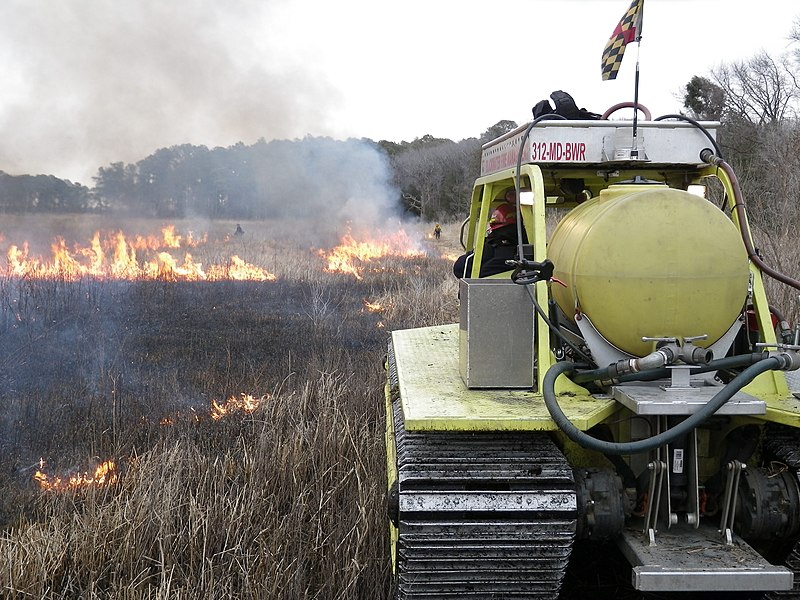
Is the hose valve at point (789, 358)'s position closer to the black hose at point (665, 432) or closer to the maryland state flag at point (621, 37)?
the black hose at point (665, 432)

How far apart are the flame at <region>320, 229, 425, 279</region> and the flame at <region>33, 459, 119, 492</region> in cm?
1105

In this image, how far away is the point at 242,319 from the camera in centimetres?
1018

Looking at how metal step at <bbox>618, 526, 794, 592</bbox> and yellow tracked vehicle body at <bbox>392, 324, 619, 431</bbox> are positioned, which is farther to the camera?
yellow tracked vehicle body at <bbox>392, 324, 619, 431</bbox>

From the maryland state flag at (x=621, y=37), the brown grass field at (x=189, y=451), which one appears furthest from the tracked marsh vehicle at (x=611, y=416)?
the brown grass field at (x=189, y=451)

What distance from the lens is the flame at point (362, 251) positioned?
17.4 metres

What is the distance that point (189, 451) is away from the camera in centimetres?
484

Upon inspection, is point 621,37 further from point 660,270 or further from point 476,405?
point 476,405

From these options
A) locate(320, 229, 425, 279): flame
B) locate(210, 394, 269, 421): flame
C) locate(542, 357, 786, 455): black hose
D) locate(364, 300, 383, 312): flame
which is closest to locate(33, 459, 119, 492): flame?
locate(210, 394, 269, 421): flame

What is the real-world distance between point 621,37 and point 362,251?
1789cm

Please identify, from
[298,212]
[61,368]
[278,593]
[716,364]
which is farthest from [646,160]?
[298,212]

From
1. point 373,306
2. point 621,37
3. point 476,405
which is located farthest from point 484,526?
point 373,306

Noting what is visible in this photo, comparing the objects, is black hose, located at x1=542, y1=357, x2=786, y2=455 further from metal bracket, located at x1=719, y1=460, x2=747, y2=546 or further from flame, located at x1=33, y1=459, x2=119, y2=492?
flame, located at x1=33, y1=459, x2=119, y2=492

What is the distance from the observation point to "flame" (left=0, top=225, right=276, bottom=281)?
11.1 m

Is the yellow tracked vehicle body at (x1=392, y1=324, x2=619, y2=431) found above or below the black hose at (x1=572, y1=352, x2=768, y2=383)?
below
